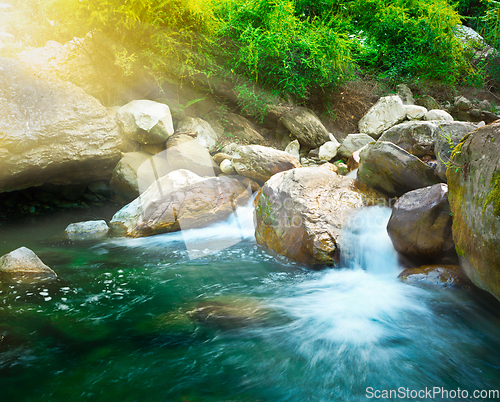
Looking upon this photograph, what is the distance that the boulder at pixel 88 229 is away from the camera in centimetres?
546

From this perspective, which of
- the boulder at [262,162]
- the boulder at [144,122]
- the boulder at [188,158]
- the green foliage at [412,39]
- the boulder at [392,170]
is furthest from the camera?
the green foliage at [412,39]

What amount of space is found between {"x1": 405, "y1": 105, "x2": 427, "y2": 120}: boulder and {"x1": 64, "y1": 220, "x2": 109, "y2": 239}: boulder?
24.7ft

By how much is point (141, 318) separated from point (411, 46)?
35.0 feet

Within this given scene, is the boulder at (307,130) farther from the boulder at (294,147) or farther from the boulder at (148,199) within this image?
the boulder at (148,199)

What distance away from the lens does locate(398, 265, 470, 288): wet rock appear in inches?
109

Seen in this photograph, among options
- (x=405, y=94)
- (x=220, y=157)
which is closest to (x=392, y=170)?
(x=220, y=157)

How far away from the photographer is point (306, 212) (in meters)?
3.83

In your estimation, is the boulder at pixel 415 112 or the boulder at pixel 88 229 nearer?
the boulder at pixel 88 229

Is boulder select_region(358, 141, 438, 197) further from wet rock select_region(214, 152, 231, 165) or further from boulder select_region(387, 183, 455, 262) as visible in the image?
wet rock select_region(214, 152, 231, 165)

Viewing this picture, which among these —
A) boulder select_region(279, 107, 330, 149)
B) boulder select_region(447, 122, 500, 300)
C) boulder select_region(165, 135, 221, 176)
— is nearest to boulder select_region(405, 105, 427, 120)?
boulder select_region(279, 107, 330, 149)

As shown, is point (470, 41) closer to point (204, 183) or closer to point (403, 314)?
point (204, 183)

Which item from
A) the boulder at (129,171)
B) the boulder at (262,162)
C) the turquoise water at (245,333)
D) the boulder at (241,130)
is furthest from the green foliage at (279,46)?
the turquoise water at (245,333)

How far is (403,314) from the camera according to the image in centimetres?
260

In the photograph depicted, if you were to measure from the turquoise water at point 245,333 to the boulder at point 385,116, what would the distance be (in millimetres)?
4532
